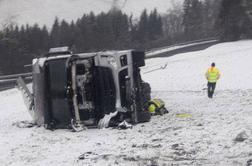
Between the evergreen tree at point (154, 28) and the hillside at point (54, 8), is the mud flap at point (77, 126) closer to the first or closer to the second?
Answer: the evergreen tree at point (154, 28)

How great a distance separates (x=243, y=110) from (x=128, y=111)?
3263 mm

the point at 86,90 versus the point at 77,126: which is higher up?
the point at 86,90

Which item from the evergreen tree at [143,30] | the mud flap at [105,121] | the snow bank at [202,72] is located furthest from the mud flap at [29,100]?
the evergreen tree at [143,30]

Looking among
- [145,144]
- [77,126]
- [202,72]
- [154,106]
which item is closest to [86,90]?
[77,126]

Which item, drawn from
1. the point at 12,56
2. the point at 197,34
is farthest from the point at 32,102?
the point at 197,34

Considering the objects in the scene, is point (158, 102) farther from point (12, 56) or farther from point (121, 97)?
point (12, 56)

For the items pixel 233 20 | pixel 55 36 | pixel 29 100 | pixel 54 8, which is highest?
pixel 54 8

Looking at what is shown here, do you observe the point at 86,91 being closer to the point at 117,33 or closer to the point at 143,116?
the point at 143,116

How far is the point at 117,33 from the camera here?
52.8m

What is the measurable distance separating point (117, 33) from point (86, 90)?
44480 mm

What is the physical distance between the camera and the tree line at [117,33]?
37938mm

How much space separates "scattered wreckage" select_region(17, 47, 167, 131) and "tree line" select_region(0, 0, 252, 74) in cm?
2393

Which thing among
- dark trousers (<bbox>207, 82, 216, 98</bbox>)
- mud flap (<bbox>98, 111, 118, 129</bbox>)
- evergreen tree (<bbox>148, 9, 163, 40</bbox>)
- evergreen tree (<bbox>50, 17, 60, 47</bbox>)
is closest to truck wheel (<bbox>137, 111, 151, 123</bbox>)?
mud flap (<bbox>98, 111, 118, 129</bbox>)

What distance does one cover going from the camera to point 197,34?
54969 millimetres
